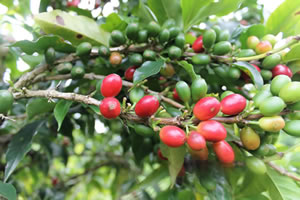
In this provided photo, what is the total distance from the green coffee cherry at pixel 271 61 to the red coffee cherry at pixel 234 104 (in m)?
0.40

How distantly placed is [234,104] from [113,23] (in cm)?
80

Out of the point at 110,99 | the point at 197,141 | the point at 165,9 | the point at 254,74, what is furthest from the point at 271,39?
the point at 110,99

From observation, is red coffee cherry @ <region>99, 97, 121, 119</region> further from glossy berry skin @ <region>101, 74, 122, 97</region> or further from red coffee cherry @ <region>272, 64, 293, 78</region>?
red coffee cherry @ <region>272, 64, 293, 78</region>

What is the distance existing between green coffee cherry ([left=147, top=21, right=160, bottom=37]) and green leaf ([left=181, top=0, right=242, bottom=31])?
21 centimetres

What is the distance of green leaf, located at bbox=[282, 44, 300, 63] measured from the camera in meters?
1.09

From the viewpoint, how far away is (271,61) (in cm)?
113

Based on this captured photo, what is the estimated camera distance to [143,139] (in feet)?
5.08

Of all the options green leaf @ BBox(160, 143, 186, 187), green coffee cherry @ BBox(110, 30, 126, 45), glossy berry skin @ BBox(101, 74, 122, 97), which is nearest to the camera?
glossy berry skin @ BBox(101, 74, 122, 97)

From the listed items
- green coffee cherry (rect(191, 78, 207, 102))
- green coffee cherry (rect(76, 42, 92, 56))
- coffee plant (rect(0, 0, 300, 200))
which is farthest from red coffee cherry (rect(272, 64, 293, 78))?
green coffee cherry (rect(76, 42, 92, 56))

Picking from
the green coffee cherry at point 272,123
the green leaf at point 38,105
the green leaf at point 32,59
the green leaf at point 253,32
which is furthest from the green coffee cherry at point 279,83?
the green leaf at point 32,59

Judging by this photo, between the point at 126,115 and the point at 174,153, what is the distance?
1.05 feet

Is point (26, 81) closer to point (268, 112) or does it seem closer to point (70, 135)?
point (70, 135)

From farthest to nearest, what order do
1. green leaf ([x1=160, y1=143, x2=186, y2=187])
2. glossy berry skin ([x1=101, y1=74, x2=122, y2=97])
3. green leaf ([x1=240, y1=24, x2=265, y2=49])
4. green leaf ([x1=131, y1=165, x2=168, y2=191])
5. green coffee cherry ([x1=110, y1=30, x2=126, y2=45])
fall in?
green leaf ([x1=131, y1=165, x2=168, y2=191]) < green leaf ([x1=240, y1=24, x2=265, y2=49]) < green coffee cherry ([x1=110, y1=30, x2=126, y2=45]) < green leaf ([x1=160, y1=143, x2=186, y2=187]) < glossy berry skin ([x1=101, y1=74, x2=122, y2=97])

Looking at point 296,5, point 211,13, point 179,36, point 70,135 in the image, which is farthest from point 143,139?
point 296,5
